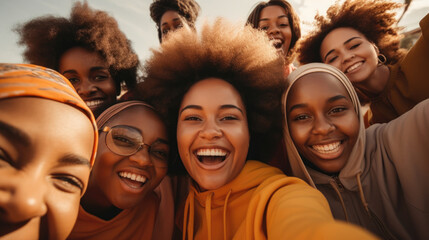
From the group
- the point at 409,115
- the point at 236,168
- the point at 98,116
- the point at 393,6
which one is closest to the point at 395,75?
the point at 393,6

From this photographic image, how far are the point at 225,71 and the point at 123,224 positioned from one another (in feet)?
5.44

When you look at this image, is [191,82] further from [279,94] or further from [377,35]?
[377,35]

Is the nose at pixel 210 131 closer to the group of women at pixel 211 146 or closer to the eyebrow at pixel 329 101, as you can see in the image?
the group of women at pixel 211 146

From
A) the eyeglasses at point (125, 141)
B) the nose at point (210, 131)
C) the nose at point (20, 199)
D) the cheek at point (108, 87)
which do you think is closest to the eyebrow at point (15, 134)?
the nose at point (20, 199)

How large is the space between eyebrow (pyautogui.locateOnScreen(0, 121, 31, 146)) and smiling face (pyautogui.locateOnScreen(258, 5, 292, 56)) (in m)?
3.82

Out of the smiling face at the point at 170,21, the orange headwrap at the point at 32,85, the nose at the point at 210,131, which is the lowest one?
the nose at the point at 210,131

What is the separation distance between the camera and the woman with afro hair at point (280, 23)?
13.1 ft

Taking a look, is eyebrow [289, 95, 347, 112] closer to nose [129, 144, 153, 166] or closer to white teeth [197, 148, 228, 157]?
white teeth [197, 148, 228, 157]

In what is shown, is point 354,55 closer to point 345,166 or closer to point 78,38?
point 345,166

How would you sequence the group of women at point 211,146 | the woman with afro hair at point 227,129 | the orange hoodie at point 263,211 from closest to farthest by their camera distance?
the orange hoodie at point 263,211, the group of women at point 211,146, the woman with afro hair at point 227,129

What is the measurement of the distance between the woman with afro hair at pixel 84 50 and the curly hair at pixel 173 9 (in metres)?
1.63

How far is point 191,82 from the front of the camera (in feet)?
7.47

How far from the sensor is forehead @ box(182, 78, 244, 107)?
1.91m

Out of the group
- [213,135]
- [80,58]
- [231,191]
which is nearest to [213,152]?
[213,135]
